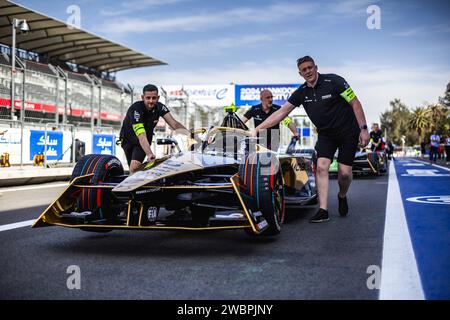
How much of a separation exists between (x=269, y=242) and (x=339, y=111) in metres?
2.24

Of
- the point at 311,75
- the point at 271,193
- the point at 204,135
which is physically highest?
the point at 311,75

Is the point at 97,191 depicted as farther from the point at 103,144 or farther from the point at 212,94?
the point at 212,94

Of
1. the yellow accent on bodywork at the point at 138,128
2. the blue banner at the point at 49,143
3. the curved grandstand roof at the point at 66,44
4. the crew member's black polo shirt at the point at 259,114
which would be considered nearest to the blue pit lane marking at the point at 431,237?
the crew member's black polo shirt at the point at 259,114

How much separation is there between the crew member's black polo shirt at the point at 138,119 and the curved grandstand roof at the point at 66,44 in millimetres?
20832

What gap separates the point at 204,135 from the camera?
5.75 m

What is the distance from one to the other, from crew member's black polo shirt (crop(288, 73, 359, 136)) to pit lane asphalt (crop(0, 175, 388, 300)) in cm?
116

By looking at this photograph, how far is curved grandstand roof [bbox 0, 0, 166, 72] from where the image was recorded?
2622cm

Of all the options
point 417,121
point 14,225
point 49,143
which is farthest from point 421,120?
point 14,225

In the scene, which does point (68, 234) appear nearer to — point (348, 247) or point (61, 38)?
point (348, 247)

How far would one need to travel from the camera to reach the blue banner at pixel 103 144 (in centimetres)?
1764

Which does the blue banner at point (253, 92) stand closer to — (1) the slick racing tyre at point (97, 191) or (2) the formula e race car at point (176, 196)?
(2) the formula e race car at point (176, 196)

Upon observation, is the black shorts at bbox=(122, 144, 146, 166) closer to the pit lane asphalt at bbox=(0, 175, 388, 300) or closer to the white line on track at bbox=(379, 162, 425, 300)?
the pit lane asphalt at bbox=(0, 175, 388, 300)

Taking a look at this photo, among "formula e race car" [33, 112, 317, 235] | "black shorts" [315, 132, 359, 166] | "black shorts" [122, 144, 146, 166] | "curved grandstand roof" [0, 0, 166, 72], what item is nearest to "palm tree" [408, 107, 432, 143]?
"curved grandstand roof" [0, 0, 166, 72]
